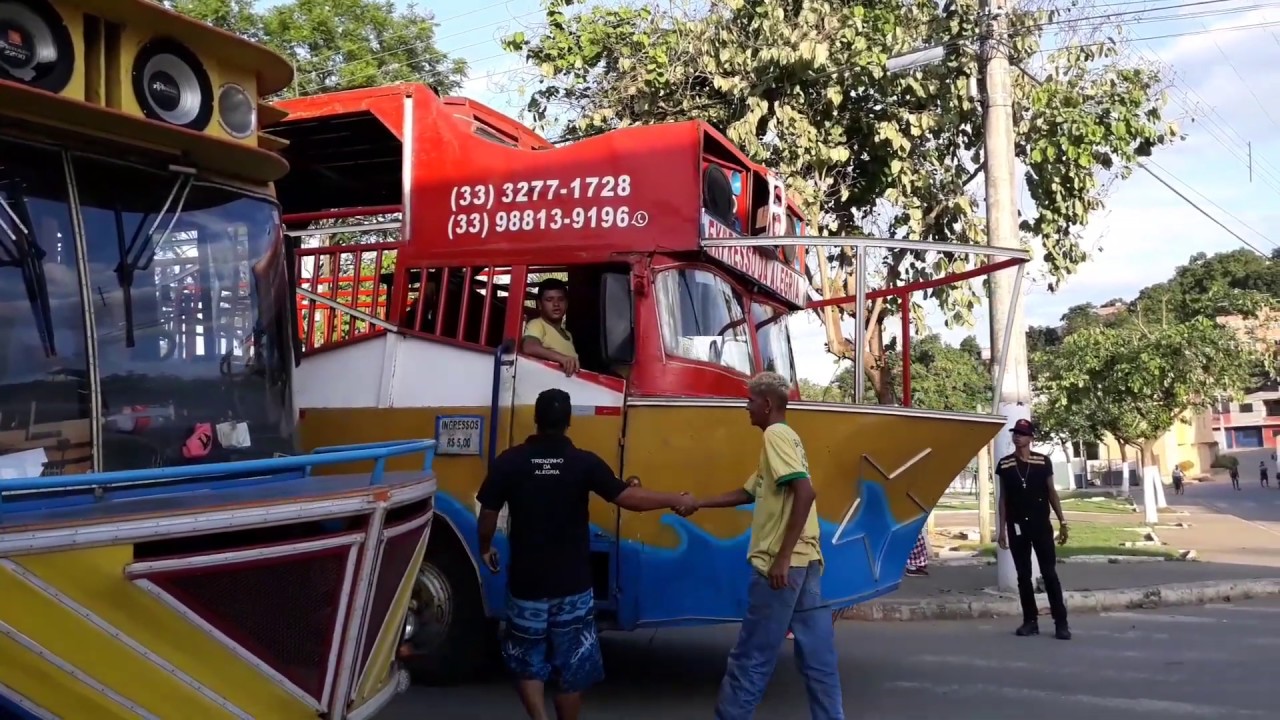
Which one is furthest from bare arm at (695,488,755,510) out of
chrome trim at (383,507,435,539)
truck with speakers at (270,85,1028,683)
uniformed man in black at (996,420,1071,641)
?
uniformed man in black at (996,420,1071,641)

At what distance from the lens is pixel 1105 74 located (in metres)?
13.8

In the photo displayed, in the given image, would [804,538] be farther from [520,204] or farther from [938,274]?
[938,274]

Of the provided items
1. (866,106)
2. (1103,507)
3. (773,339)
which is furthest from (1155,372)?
(773,339)

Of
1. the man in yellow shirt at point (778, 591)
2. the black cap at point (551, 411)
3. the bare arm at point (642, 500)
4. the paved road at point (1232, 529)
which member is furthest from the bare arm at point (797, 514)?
the paved road at point (1232, 529)

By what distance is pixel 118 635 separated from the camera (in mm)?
3273

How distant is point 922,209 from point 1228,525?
53.9 ft

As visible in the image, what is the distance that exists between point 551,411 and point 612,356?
138 cm

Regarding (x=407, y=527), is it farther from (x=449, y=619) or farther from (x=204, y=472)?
(x=449, y=619)

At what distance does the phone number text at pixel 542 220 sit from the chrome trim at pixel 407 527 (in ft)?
8.38

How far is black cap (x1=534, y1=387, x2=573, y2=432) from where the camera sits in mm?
5008

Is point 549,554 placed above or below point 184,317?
below

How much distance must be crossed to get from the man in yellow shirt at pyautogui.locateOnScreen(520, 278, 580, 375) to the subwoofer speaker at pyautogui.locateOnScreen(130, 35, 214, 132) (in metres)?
2.46

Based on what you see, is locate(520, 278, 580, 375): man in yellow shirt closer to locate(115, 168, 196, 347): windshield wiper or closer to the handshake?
the handshake

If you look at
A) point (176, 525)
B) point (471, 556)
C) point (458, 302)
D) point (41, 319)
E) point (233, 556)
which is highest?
point (458, 302)
